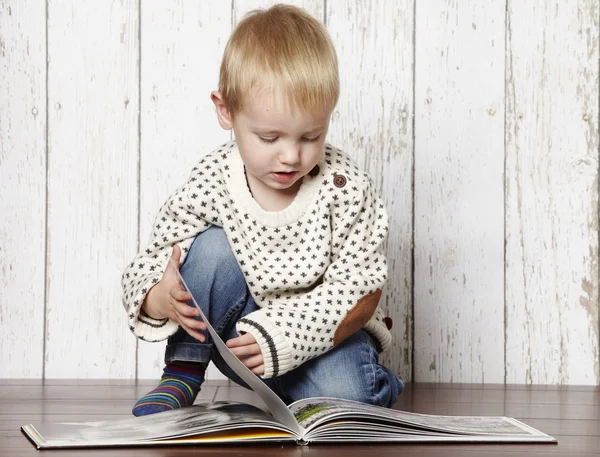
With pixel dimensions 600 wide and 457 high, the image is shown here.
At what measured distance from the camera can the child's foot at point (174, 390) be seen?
1002mm

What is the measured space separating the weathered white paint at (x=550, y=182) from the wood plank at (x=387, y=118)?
17 cm

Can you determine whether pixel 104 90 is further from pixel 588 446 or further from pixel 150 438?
pixel 588 446

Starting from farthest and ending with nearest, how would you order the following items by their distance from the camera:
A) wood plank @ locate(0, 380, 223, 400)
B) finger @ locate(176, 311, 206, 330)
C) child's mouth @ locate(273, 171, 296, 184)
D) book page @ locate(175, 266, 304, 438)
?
wood plank @ locate(0, 380, 223, 400)
child's mouth @ locate(273, 171, 296, 184)
finger @ locate(176, 311, 206, 330)
book page @ locate(175, 266, 304, 438)

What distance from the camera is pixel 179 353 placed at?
1088mm

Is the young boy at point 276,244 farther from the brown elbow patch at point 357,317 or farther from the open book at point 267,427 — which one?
the open book at point 267,427

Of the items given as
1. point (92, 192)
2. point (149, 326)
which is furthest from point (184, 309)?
point (92, 192)

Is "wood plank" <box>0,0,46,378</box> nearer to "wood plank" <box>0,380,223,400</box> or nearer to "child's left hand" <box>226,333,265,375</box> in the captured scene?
"wood plank" <box>0,380,223,400</box>

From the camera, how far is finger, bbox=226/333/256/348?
98cm

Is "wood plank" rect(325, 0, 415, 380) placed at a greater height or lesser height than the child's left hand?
greater

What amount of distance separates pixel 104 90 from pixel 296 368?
0.64 meters

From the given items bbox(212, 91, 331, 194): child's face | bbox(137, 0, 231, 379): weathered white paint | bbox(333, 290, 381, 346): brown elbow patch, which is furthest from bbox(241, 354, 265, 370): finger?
bbox(137, 0, 231, 379): weathered white paint

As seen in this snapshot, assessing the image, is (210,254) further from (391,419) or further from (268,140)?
(391,419)

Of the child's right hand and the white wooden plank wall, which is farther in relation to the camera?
the white wooden plank wall

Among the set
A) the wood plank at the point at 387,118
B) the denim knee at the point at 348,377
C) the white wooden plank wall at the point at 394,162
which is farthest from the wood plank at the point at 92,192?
the denim knee at the point at 348,377
